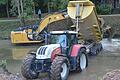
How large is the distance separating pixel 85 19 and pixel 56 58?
6510 mm

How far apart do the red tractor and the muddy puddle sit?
572mm

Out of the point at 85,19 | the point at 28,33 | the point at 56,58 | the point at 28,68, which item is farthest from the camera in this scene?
the point at 28,33

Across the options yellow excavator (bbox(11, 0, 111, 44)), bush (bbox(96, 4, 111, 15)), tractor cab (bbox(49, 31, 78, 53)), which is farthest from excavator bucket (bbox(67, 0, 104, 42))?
bush (bbox(96, 4, 111, 15))

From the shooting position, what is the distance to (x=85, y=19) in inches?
739

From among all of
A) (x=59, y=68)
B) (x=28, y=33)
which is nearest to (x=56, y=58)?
(x=59, y=68)

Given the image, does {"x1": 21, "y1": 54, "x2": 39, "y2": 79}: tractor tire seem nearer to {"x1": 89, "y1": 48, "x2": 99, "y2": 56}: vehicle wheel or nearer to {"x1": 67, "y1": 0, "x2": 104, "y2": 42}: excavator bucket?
{"x1": 89, "y1": 48, "x2": 99, "y2": 56}: vehicle wheel

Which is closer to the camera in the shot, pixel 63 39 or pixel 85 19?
pixel 63 39

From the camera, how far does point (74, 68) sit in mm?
14148

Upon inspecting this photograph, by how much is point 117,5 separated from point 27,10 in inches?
430

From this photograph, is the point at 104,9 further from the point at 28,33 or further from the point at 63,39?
the point at 63,39

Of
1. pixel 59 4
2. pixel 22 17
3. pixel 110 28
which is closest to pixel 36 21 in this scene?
pixel 22 17

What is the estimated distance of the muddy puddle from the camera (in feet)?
46.1

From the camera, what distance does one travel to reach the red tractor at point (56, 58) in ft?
41.1

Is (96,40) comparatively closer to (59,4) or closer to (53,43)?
(53,43)
